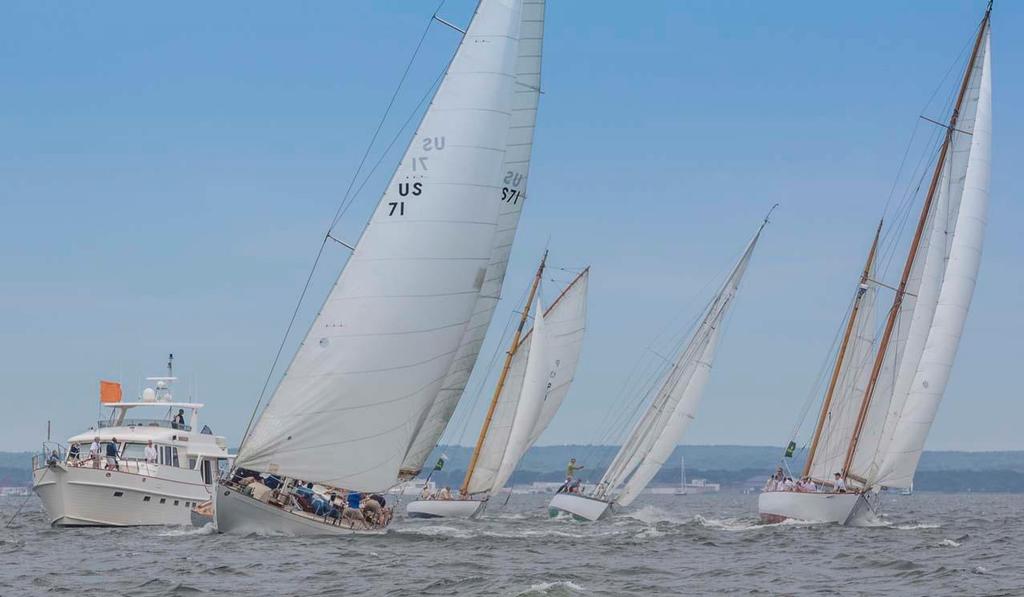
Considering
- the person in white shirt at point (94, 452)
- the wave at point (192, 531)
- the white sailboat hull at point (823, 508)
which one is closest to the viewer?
the wave at point (192, 531)

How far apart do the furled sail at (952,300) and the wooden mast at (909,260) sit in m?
1.05

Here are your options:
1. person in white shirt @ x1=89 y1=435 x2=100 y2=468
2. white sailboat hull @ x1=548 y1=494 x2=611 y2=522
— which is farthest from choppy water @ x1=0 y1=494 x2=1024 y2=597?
white sailboat hull @ x1=548 y1=494 x2=611 y2=522

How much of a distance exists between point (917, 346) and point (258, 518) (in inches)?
1130

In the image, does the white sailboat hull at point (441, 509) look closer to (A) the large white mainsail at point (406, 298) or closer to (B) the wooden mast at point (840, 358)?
(B) the wooden mast at point (840, 358)

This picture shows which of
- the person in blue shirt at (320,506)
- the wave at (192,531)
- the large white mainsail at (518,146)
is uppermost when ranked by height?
the large white mainsail at (518,146)

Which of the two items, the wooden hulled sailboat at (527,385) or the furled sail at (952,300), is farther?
the wooden hulled sailboat at (527,385)

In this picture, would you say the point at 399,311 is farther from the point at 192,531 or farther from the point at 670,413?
the point at 670,413

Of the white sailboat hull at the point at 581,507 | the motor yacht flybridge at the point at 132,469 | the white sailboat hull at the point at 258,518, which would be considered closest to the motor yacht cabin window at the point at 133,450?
the motor yacht flybridge at the point at 132,469

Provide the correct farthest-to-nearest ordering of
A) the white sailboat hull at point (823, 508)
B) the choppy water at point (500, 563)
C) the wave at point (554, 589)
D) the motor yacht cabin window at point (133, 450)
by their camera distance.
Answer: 1. the white sailboat hull at point (823, 508)
2. the motor yacht cabin window at point (133, 450)
3. the choppy water at point (500, 563)
4. the wave at point (554, 589)

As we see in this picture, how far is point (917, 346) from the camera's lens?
57.0 meters

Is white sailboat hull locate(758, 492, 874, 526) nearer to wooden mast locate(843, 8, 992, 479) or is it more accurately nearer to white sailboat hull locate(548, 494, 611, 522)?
wooden mast locate(843, 8, 992, 479)

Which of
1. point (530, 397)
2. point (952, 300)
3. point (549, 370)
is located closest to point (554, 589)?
point (952, 300)

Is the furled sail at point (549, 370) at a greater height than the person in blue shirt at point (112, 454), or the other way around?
the furled sail at point (549, 370)

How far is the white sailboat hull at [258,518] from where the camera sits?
37562 mm
